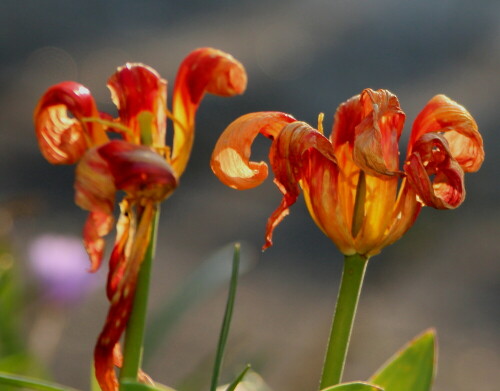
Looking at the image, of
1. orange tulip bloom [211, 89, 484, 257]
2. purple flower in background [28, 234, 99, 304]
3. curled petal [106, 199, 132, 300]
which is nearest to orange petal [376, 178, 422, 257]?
orange tulip bloom [211, 89, 484, 257]

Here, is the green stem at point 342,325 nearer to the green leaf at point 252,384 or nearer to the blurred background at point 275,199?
the green leaf at point 252,384

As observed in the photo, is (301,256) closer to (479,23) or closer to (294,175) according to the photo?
(479,23)

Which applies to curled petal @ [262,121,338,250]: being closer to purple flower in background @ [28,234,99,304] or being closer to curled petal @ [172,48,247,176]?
curled petal @ [172,48,247,176]

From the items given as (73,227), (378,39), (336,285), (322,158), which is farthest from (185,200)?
(322,158)

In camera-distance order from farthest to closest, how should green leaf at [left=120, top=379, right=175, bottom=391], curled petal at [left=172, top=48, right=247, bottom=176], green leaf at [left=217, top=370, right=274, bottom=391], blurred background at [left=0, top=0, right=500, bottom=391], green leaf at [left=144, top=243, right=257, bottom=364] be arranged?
blurred background at [left=0, top=0, right=500, bottom=391] < green leaf at [left=144, top=243, right=257, bottom=364] < green leaf at [left=217, top=370, right=274, bottom=391] < curled petal at [left=172, top=48, right=247, bottom=176] < green leaf at [left=120, top=379, right=175, bottom=391]

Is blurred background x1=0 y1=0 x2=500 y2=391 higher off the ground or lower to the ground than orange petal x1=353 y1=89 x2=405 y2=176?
lower

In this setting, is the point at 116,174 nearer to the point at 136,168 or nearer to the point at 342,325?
the point at 136,168
